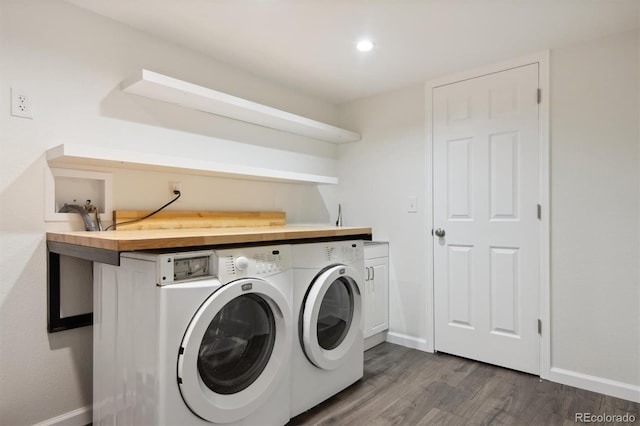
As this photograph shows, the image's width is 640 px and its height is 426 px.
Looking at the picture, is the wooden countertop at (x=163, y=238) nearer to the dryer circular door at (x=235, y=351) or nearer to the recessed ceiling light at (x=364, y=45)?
the dryer circular door at (x=235, y=351)

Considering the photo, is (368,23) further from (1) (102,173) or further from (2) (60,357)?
(2) (60,357)

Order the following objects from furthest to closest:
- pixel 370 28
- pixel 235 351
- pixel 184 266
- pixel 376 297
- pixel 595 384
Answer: pixel 376 297 → pixel 595 384 → pixel 370 28 → pixel 235 351 → pixel 184 266

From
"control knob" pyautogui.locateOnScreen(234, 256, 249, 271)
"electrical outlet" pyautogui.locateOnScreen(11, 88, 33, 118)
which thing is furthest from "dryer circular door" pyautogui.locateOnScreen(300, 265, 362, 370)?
"electrical outlet" pyautogui.locateOnScreen(11, 88, 33, 118)

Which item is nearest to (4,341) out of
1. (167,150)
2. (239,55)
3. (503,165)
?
(167,150)

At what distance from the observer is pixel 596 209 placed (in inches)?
84.6

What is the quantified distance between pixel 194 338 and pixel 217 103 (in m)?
1.40

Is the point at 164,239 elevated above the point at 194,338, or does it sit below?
above

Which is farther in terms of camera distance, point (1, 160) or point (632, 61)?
point (632, 61)

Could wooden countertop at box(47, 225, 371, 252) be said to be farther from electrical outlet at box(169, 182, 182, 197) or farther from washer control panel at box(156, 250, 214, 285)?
electrical outlet at box(169, 182, 182, 197)

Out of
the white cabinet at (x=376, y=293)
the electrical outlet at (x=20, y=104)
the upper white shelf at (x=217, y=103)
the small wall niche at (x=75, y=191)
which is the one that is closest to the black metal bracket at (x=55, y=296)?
the small wall niche at (x=75, y=191)

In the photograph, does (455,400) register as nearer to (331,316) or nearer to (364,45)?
(331,316)

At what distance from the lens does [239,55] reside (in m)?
2.36

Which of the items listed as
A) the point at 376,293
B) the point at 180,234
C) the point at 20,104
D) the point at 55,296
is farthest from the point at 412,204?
the point at 20,104

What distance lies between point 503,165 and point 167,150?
6.95ft
